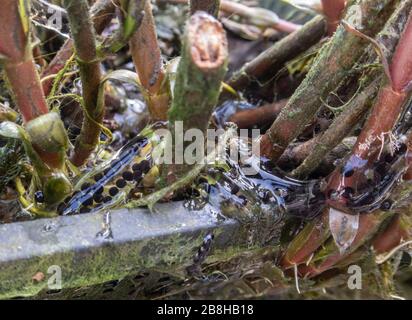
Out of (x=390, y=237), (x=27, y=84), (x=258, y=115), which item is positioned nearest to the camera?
(x=27, y=84)

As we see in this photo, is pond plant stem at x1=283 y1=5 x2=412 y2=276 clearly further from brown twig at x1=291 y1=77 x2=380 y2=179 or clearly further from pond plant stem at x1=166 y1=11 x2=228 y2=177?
pond plant stem at x1=166 y1=11 x2=228 y2=177

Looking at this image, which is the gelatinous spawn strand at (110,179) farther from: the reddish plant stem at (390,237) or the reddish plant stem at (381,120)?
the reddish plant stem at (390,237)

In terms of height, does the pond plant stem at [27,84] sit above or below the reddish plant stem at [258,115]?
above

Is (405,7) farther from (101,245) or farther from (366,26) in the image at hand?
(101,245)

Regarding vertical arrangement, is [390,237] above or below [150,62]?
below

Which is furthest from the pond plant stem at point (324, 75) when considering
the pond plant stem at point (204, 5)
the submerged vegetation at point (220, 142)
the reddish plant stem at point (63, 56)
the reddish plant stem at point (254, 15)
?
the reddish plant stem at point (254, 15)

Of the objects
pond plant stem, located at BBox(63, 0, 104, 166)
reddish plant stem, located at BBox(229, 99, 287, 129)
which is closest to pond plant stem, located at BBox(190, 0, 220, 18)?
pond plant stem, located at BBox(63, 0, 104, 166)

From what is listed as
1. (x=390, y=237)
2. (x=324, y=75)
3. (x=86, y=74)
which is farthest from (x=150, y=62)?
(x=390, y=237)

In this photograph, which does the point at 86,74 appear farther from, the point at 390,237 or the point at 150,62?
the point at 390,237
